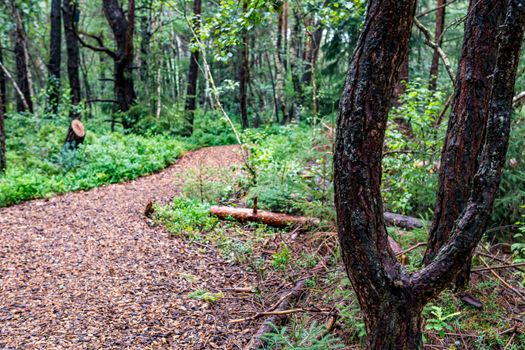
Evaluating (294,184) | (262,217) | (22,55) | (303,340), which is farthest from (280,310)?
(22,55)

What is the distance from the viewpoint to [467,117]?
3.29m

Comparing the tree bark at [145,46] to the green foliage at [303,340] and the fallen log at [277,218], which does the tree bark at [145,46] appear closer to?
the fallen log at [277,218]

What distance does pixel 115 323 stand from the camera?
3641 millimetres

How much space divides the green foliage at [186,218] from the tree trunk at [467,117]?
357cm

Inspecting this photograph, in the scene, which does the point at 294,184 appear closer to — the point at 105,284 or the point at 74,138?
the point at 105,284

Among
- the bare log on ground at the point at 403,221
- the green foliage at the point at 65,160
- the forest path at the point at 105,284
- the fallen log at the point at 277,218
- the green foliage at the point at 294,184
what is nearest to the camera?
the forest path at the point at 105,284

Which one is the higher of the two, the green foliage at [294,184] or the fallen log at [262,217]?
the green foliage at [294,184]

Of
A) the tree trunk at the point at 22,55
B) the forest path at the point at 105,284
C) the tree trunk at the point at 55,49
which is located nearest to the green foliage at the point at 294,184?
the forest path at the point at 105,284

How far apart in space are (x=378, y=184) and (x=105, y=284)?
3480 millimetres

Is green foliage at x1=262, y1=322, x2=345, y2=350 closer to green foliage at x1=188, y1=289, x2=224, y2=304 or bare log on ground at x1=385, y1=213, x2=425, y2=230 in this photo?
green foliage at x1=188, y1=289, x2=224, y2=304

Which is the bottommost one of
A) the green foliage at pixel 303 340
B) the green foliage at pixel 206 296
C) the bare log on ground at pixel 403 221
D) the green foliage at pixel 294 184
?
the green foliage at pixel 206 296

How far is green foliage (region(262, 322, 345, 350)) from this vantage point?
115 inches

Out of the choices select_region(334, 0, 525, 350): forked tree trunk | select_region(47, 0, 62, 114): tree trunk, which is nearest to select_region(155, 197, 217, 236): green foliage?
select_region(334, 0, 525, 350): forked tree trunk

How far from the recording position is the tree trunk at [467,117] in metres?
3.16
